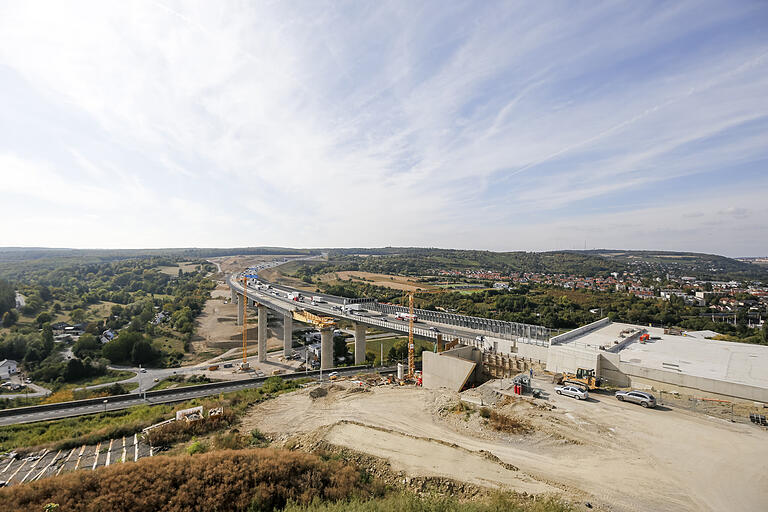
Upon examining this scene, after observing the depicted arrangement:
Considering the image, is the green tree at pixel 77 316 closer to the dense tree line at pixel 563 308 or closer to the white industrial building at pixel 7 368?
the white industrial building at pixel 7 368

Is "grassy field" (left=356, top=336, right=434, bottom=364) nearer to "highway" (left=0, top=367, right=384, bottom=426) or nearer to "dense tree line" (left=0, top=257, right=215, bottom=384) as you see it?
"highway" (left=0, top=367, right=384, bottom=426)

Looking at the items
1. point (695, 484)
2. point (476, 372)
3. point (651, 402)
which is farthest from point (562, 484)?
point (476, 372)

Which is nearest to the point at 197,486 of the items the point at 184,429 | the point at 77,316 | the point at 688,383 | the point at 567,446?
the point at 184,429

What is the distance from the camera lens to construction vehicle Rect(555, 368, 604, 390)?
77.3 ft

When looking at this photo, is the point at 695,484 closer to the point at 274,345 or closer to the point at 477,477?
the point at 477,477

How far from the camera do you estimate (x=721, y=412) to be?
19.6 meters

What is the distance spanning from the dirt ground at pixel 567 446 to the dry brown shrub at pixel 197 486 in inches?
147

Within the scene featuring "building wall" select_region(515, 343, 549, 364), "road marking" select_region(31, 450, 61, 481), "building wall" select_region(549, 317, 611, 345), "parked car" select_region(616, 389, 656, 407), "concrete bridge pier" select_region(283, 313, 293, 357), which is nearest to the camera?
"road marking" select_region(31, 450, 61, 481)

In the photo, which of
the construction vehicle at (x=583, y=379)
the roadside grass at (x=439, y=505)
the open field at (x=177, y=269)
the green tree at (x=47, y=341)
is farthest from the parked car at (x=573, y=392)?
the open field at (x=177, y=269)

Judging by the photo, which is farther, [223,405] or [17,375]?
[17,375]

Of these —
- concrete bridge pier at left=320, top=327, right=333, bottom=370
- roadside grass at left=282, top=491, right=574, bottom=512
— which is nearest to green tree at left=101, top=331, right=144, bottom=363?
concrete bridge pier at left=320, top=327, right=333, bottom=370

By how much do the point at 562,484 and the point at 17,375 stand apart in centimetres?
6454

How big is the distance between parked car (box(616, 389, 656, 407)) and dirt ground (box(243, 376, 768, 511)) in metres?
0.53

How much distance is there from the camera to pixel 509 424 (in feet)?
61.6
